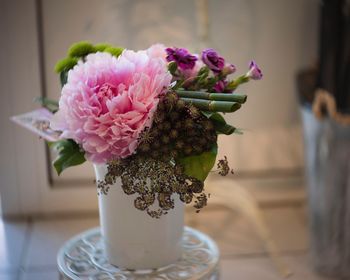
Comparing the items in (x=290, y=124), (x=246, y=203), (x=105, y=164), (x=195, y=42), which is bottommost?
(x=246, y=203)

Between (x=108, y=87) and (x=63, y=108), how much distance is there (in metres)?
0.07

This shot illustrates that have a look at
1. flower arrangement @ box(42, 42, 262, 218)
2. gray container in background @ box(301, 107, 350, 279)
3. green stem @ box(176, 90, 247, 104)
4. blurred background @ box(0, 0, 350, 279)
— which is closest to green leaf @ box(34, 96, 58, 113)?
flower arrangement @ box(42, 42, 262, 218)

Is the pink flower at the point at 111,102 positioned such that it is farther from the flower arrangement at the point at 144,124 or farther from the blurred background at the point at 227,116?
the blurred background at the point at 227,116

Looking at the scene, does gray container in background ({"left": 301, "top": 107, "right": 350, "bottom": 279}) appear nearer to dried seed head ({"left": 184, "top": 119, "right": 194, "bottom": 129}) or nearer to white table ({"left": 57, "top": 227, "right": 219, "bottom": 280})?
white table ({"left": 57, "top": 227, "right": 219, "bottom": 280})

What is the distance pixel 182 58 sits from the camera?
743 millimetres

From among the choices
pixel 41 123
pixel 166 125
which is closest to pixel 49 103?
pixel 41 123

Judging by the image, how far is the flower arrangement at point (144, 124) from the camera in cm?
67

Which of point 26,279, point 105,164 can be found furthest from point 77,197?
point 105,164

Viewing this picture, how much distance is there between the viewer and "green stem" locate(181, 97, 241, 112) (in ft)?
2.18

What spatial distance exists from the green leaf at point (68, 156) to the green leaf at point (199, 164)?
0.16 metres

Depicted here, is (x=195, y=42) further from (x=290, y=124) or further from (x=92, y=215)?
(x=92, y=215)

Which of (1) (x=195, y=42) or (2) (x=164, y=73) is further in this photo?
(1) (x=195, y=42)

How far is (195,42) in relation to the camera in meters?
1.35

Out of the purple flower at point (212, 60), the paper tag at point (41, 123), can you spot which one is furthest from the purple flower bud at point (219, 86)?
the paper tag at point (41, 123)
